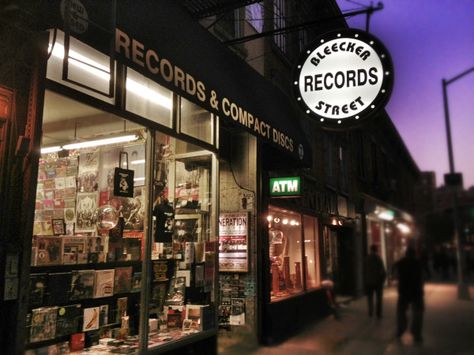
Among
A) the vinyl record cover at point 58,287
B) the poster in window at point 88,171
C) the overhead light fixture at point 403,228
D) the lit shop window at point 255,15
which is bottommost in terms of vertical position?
the vinyl record cover at point 58,287

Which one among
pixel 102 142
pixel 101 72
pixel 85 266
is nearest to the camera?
pixel 101 72

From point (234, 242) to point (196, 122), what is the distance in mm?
2492

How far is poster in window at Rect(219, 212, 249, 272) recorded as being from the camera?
8.16 m

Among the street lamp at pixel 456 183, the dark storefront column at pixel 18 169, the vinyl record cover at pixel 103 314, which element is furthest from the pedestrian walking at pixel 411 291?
the street lamp at pixel 456 183

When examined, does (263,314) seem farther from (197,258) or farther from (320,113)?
(320,113)

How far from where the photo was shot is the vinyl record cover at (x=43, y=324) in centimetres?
475

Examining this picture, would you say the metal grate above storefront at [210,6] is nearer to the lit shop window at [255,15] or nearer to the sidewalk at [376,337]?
the lit shop window at [255,15]

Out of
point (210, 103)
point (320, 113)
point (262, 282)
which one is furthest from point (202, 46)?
point (262, 282)

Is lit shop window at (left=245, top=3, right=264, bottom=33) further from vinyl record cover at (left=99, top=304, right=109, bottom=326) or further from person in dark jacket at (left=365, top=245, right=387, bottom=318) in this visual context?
vinyl record cover at (left=99, top=304, right=109, bottom=326)

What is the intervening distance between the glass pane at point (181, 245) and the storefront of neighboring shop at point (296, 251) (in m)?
1.72

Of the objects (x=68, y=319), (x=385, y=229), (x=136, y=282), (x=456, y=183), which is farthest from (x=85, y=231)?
(x=385, y=229)

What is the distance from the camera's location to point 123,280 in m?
5.84

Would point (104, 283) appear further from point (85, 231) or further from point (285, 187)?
point (285, 187)

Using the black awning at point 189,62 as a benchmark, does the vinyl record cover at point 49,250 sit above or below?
below
